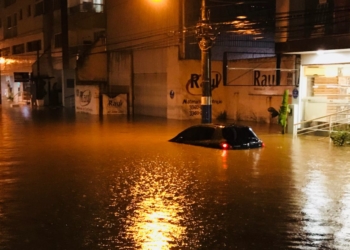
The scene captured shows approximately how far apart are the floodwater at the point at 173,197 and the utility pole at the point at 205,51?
140 inches

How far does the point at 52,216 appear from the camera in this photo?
8820mm

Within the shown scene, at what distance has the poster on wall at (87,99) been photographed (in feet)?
126

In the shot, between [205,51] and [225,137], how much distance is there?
4.88 meters

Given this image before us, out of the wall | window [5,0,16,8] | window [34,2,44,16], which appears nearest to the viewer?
the wall

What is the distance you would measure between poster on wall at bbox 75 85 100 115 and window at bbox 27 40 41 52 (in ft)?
46.4

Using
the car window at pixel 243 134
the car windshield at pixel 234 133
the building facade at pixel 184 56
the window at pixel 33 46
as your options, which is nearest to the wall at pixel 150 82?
the building facade at pixel 184 56

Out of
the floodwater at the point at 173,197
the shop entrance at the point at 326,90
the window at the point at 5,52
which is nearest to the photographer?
the floodwater at the point at 173,197

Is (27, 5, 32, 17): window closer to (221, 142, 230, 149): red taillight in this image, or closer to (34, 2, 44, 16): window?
(34, 2, 44, 16): window

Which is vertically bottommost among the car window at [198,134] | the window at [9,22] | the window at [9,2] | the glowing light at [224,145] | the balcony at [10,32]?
the glowing light at [224,145]

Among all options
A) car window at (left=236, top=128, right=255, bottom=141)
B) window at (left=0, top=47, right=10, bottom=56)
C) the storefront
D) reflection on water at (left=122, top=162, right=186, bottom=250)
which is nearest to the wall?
the storefront

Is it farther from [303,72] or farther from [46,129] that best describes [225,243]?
[46,129]

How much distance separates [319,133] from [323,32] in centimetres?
758

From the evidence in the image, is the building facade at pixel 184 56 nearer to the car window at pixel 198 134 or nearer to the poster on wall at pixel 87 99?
the poster on wall at pixel 87 99

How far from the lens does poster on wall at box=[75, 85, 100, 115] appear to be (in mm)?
38375
